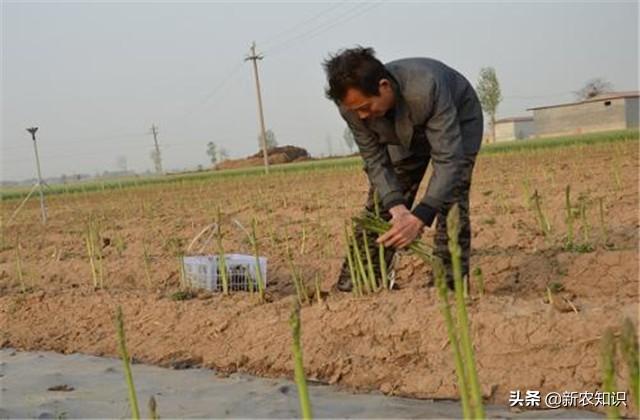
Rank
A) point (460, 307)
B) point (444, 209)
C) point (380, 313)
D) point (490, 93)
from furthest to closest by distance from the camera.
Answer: point (490, 93) → point (444, 209) → point (380, 313) → point (460, 307)

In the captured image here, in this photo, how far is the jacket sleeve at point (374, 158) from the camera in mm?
3533

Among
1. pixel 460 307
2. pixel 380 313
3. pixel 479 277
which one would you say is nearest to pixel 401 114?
pixel 479 277

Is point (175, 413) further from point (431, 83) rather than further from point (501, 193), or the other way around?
point (501, 193)

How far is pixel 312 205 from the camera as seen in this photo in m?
9.69

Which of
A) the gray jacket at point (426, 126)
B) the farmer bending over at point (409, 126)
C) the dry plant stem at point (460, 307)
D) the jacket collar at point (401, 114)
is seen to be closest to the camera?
the dry plant stem at point (460, 307)

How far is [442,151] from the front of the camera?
3275mm

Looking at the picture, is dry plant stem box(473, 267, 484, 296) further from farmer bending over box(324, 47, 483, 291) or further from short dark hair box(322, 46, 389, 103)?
short dark hair box(322, 46, 389, 103)

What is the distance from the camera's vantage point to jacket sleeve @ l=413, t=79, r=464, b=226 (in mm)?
3195

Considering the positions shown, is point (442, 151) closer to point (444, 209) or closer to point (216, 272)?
point (444, 209)

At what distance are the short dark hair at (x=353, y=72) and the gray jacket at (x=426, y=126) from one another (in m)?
0.20

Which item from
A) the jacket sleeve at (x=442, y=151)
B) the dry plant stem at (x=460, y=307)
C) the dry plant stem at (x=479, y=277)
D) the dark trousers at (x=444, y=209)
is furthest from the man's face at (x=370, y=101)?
the dry plant stem at (x=460, y=307)

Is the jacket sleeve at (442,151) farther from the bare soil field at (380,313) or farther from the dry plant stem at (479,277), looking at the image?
the bare soil field at (380,313)

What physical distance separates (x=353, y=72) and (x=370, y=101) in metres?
0.18

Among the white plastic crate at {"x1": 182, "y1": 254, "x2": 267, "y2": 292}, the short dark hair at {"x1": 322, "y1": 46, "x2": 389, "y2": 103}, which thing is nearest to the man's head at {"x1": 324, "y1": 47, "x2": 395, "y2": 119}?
the short dark hair at {"x1": 322, "y1": 46, "x2": 389, "y2": 103}
